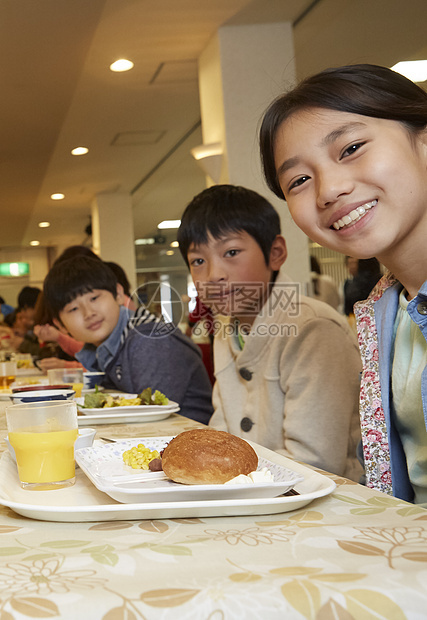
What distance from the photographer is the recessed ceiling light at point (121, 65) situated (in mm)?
4500

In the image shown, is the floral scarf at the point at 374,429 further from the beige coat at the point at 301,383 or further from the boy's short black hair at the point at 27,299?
the boy's short black hair at the point at 27,299

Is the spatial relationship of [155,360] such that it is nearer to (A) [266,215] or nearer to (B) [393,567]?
(A) [266,215]

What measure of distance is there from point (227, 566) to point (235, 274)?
4.35ft

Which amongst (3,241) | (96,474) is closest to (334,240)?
(96,474)

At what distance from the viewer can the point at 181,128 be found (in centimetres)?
623

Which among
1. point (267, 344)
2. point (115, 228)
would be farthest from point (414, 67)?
point (115, 228)

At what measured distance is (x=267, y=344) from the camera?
166 centimetres

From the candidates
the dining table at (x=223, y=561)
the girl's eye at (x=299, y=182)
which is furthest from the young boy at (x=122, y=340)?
the dining table at (x=223, y=561)

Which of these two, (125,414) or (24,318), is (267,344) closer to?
(125,414)

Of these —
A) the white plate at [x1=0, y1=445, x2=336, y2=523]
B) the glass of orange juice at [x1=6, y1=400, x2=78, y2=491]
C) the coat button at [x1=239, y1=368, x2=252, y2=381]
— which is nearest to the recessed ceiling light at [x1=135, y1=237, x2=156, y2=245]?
the coat button at [x1=239, y1=368, x2=252, y2=381]

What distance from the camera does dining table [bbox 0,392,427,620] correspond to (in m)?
0.40

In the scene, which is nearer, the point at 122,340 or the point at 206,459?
the point at 206,459

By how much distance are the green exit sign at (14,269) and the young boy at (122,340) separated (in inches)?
462

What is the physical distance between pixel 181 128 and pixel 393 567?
6135 millimetres
